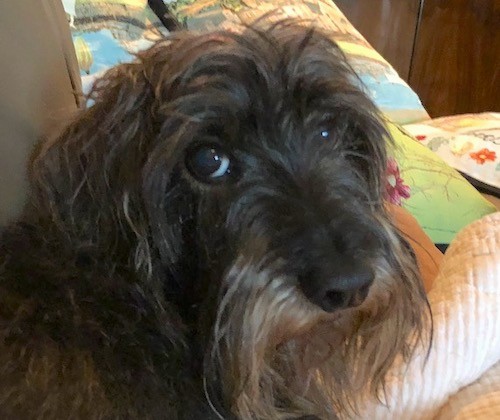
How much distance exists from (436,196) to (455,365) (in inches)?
24.6

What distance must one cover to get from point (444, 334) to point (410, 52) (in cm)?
242

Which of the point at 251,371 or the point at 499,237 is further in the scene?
the point at 499,237

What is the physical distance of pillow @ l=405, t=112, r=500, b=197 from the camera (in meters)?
1.82

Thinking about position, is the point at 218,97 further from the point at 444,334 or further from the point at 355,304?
the point at 444,334

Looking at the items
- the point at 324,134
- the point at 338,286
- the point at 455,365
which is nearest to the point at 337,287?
the point at 338,286

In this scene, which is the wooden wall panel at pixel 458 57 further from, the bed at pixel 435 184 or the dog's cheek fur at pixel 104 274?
the dog's cheek fur at pixel 104 274

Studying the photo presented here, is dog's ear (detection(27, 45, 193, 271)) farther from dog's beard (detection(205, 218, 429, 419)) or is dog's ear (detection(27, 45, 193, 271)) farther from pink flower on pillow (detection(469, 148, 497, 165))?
pink flower on pillow (detection(469, 148, 497, 165))

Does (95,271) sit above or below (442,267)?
above

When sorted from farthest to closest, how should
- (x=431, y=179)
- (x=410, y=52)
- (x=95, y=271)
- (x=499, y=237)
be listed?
(x=410, y=52) < (x=431, y=179) < (x=499, y=237) < (x=95, y=271)

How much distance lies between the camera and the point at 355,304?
80cm

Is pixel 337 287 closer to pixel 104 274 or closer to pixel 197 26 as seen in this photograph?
pixel 104 274

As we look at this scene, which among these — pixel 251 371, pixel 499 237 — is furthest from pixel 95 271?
pixel 499 237

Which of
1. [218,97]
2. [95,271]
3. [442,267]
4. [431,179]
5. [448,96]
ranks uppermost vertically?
[218,97]

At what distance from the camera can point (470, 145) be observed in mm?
1888
